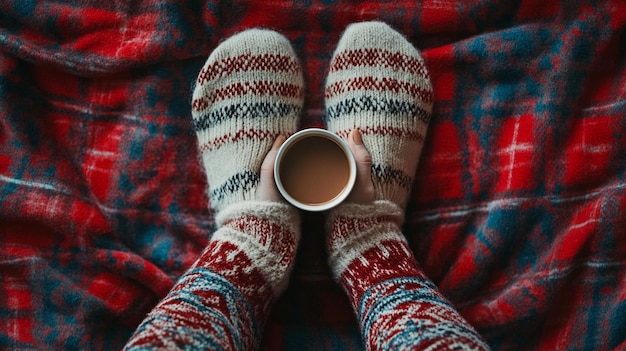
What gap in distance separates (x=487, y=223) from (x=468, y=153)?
117mm

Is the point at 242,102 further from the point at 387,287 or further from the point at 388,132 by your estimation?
the point at 387,287

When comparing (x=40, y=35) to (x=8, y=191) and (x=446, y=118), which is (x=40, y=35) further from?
(x=446, y=118)

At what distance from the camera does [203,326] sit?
673 millimetres

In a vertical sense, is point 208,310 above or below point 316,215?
below

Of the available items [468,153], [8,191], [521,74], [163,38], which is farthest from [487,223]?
[8,191]

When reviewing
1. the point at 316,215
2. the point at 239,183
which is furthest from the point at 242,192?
the point at 316,215

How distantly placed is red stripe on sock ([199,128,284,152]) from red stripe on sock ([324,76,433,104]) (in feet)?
0.40

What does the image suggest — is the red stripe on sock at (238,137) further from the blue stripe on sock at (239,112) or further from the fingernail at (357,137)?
the fingernail at (357,137)

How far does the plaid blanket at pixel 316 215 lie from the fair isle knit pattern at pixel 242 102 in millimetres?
32

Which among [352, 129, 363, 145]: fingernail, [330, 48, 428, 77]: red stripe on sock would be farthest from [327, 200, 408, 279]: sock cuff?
[330, 48, 428, 77]: red stripe on sock

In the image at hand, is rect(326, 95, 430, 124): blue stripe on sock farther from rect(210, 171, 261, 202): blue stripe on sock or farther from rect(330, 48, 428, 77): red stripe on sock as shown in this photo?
rect(210, 171, 261, 202): blue stripe on sock

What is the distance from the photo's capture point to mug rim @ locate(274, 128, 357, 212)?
79 cm

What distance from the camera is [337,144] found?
0.81 metres

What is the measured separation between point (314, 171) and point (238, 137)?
155mm
